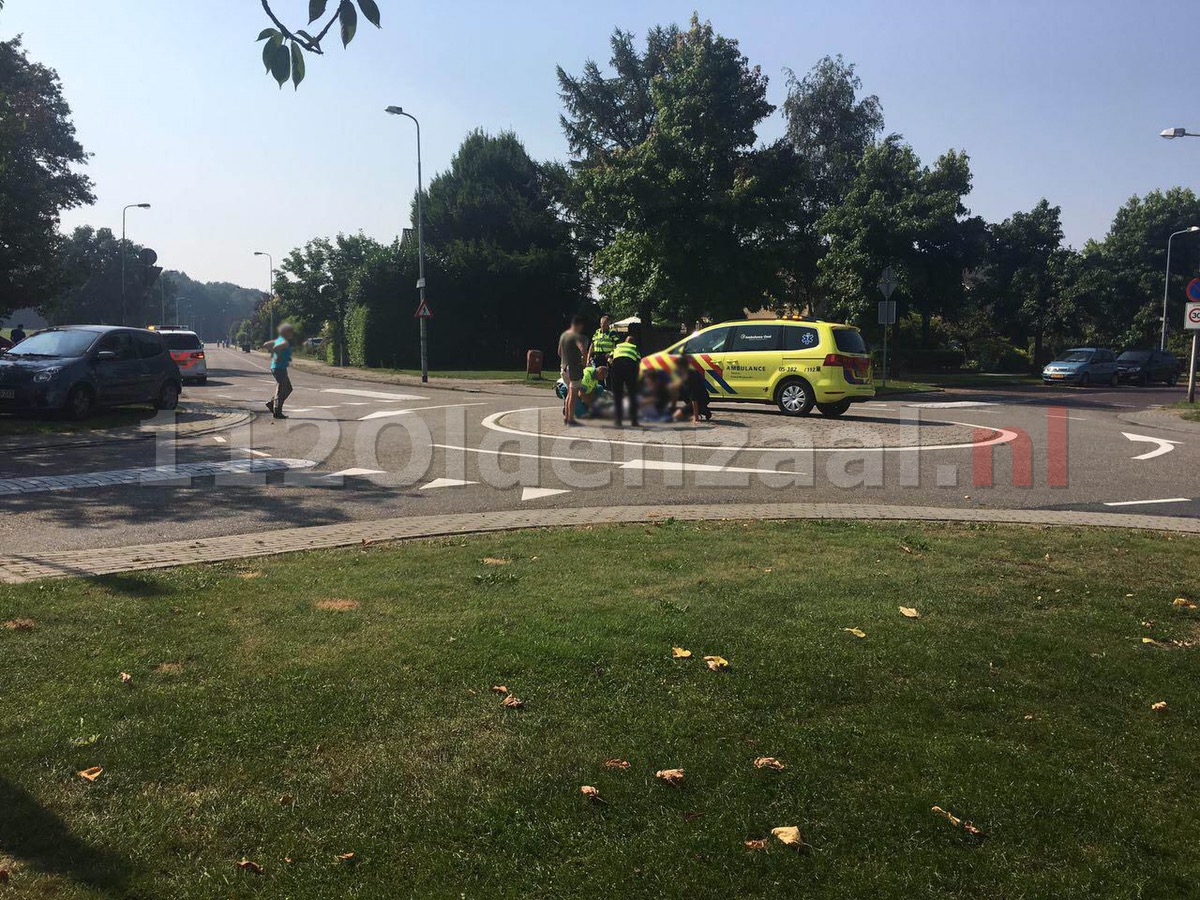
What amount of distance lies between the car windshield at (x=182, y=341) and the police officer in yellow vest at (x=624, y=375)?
40.3 metres

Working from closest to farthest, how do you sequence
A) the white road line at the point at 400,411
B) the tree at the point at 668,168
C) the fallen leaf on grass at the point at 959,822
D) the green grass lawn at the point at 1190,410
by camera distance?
the tree at the point at 668,168 < the fallen leaf on grass at the point at 959,822 < the white road line at the point at 400,411 < the green grass lawn at the point at 1190,410

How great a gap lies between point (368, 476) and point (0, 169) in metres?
16.7

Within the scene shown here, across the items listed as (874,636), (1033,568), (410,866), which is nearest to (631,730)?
(410,866)

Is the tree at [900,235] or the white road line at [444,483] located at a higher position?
the tree at [900,235]

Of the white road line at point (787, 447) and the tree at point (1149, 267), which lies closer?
the white road line at point (787, 447)

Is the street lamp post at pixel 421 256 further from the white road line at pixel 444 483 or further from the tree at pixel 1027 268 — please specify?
the tree at pixel 1027 268

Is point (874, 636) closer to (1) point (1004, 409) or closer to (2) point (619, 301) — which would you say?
(2) point (619, 301)

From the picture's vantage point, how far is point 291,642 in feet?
20.9

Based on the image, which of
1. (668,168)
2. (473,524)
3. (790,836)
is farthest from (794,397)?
(473,524)

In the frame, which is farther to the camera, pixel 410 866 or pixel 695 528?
pixel 695 528

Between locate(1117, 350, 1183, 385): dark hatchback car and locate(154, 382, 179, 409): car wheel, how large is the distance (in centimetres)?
4668

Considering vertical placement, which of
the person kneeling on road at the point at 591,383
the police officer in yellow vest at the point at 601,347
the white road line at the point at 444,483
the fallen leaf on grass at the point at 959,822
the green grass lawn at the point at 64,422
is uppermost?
the police officer in yellow vest at the point at 601,347

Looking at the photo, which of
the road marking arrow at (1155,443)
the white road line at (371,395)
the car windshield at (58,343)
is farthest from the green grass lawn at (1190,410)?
the car windshield at (58,343)

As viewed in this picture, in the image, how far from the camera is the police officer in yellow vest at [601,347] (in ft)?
4.04
